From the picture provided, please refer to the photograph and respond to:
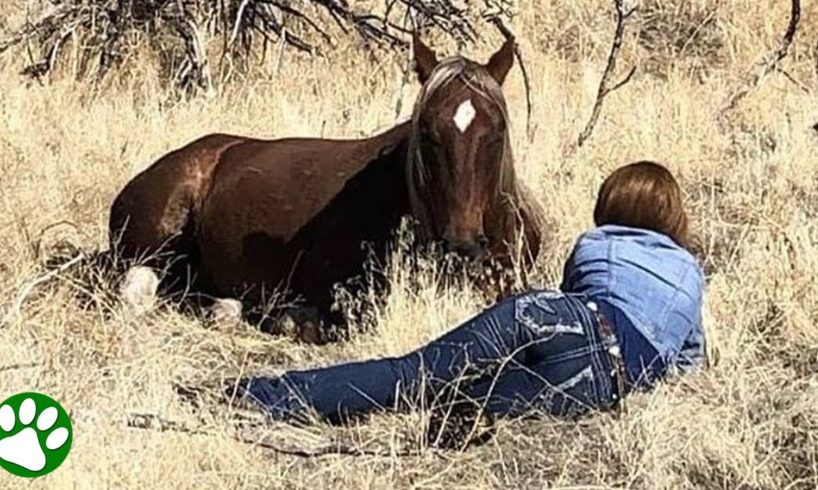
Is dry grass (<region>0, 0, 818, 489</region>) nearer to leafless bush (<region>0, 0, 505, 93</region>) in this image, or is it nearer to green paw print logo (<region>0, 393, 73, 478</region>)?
green paw print logo (<region>0, 393, 73, 478</region>)

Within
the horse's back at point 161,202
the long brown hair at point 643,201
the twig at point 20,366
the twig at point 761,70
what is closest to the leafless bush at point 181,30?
the twig at point 761,70

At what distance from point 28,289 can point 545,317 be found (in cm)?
204

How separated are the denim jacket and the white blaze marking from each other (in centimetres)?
86

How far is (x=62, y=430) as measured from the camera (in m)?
4.53

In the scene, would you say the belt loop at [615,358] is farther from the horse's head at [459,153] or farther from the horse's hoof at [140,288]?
the horse's hoof at [140,288]

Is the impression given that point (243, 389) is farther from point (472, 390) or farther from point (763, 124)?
point (763, 124)

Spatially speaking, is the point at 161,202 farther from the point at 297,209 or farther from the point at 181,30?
the point at 181,30

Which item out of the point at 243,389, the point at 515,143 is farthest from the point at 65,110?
the point at 243,389

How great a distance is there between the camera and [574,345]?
517 cm

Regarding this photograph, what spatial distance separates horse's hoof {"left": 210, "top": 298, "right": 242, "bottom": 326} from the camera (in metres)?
6.82

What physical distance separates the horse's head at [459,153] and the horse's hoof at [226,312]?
0.97 m

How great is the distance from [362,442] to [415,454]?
247mm

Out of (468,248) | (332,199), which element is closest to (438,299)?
(468,248)

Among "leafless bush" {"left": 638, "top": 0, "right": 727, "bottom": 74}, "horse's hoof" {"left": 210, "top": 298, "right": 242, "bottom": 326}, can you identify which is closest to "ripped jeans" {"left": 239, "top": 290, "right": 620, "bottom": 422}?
"horse's hoof" {"left": 210, "top": 298, "right": 242, "bottom": 326}
